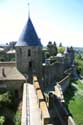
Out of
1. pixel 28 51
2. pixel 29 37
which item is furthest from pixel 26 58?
pixel 29 37

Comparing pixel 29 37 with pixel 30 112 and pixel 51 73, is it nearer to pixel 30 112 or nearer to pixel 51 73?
pixel 30 112

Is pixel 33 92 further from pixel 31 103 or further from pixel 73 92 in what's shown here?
pixel 73 92

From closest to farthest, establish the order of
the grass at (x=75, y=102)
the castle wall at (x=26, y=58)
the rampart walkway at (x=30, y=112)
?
the rampart walkway at (x=30, y=112) < the grass at (x=75, y=102) < the castle wall at (x=26, y=58)

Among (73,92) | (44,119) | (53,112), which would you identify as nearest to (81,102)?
(73,92)

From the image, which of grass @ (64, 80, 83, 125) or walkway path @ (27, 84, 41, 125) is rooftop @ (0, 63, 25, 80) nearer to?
grass @ (64, 80, 83, 125)

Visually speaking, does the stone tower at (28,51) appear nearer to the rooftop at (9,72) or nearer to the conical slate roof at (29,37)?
the conical slate roof at (29,37)

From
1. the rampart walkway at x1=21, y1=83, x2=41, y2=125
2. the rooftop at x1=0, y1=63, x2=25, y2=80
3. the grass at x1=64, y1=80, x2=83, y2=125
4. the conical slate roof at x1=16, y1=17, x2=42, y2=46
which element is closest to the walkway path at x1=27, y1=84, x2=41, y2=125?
the rampart walkway at x1=21, y1=83, x2=41, y2=125

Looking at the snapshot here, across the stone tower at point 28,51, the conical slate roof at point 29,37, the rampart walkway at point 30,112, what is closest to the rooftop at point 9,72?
the stone tower at point 28,51
